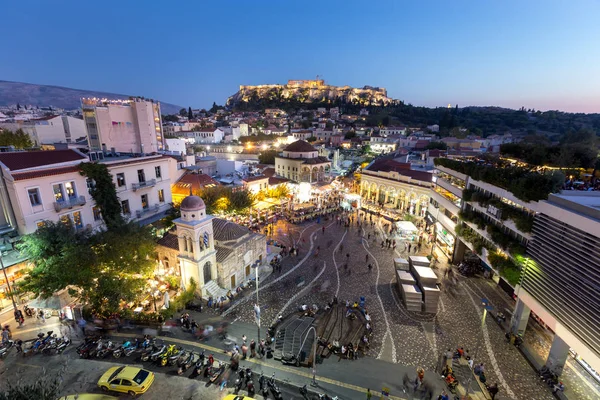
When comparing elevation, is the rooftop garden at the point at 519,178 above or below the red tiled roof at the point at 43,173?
below

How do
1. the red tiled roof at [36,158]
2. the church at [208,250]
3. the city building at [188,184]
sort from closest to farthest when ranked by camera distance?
1. the red tiled roof at [36,158]
2. the church at [208,250]
3. the city building at [188,184]

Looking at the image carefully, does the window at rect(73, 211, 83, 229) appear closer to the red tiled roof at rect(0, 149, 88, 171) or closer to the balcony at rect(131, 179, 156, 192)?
the red tiled roof at rect(0, 149, 88, 171)

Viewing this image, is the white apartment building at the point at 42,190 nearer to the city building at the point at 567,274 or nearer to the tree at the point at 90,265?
the tree at the point at 90,265

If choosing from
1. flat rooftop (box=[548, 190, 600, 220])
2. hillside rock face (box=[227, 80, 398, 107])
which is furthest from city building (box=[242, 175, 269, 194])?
hillside rock face (box=[227, 80, 398, 107])

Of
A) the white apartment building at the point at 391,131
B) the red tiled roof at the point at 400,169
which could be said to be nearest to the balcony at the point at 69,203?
the red tiled roof at the point at 400,169

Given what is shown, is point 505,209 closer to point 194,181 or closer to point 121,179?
point 121,179

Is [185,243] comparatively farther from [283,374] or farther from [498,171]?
[498,171]
